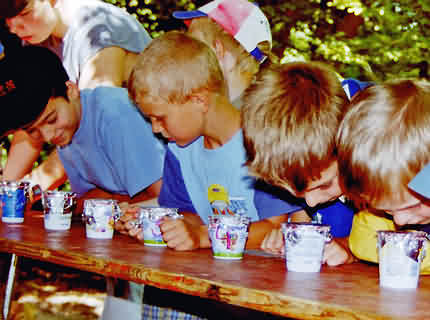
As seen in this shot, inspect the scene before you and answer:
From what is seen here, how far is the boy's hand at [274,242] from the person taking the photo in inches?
91.5

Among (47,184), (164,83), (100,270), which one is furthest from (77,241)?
(47,184)

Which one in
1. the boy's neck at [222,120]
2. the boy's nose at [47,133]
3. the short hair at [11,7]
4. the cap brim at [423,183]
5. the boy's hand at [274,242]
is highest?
the short hair at [11,7]

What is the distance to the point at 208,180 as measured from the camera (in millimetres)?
2873

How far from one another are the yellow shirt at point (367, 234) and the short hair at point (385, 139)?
203 millimetres

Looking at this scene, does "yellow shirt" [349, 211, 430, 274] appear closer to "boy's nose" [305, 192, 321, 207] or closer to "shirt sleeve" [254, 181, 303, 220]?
"boy's nose" [305, 192, 321, 207]

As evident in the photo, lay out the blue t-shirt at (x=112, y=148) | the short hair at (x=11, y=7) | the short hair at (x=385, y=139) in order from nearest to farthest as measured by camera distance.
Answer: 1. the short hair at (x=385, y=139)
2. the blue t-shirt at (x=112, y=148)
3. the short hair at (x=11, y=7)

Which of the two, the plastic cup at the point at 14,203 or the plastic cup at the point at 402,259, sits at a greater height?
the plastic cup at the point at 402,259

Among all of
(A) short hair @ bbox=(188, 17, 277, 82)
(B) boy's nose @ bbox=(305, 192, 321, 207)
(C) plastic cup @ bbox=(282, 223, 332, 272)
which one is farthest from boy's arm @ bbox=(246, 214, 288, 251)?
(A) short hair @ bbox=(188, 17, 277, 82)

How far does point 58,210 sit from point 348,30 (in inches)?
203

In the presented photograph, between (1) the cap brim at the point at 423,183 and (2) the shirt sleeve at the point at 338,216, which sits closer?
(1) the cap brim at the point at 423,183

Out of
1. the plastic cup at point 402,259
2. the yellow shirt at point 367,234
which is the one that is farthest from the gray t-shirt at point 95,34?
the plastic cup at point 402,259

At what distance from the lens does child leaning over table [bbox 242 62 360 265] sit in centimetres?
210

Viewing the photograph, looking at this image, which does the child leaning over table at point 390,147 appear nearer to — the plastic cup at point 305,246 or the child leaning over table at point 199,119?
the plastic cup at point 305,246

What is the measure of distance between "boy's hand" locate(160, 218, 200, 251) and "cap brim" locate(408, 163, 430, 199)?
940mm
